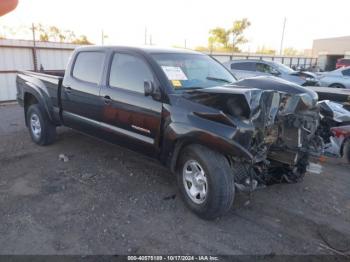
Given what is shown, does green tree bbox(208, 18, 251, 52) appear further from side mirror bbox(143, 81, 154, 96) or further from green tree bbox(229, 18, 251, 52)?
side mirror bbox(143, 81, 154, 96)

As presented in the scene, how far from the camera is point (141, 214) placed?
11.7 feet

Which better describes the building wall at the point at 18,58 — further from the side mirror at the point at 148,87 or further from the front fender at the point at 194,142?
the front fender at the point at 194,142

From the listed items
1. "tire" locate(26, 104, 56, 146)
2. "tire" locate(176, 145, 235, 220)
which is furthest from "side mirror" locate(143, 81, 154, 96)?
"tire" locate(26, 104, 56, 146)

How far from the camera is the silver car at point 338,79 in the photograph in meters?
12.8

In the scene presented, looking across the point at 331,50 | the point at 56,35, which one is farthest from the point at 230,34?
the point at 56,35

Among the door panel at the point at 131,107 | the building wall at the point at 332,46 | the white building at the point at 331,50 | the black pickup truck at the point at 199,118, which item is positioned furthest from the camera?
the building wall at the point at 332,46

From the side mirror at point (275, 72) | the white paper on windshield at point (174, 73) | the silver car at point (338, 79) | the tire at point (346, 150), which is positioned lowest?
the tire at point (346, 150)

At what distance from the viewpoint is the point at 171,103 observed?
356 cm

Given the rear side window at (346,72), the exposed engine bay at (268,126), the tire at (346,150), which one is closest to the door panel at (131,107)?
the exposed engine bay at (268,126)

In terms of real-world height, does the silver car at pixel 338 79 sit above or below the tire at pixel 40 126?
above

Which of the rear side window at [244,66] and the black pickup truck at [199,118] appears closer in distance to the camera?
the black pickup truck at [199,118]

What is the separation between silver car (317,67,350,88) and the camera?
12.8 meters

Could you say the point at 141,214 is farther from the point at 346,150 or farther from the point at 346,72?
the point at 346,72

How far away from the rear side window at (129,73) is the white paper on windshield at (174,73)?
0.20 m
